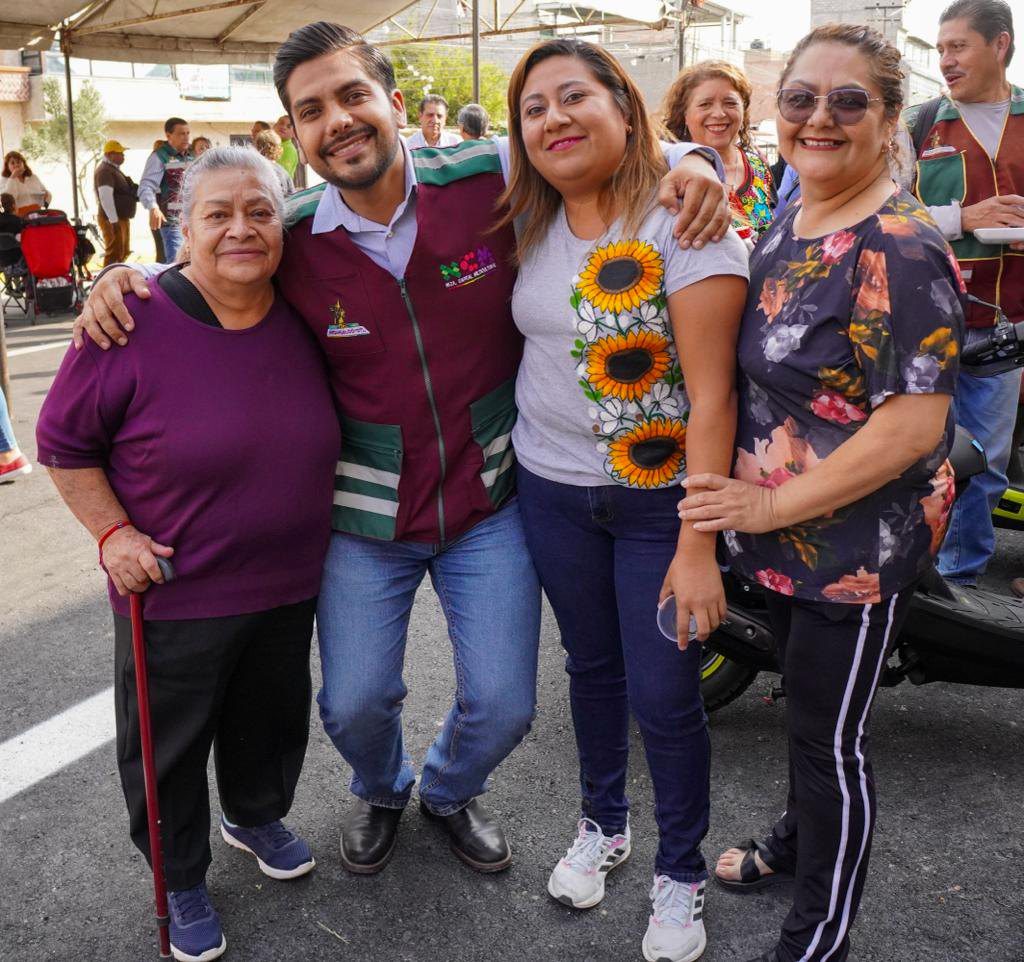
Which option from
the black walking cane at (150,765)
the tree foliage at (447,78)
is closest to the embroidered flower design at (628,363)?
the black walking cane at (150,765)

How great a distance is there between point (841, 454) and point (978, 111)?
114 inches

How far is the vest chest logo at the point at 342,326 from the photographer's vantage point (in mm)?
2490

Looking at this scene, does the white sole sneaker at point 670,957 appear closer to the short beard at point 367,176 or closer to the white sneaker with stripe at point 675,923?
the white sneaker with stripe at point 675,923

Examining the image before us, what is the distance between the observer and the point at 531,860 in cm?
287

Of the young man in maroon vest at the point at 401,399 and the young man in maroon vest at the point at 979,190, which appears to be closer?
the young man in maroon vest at the point at 401,399

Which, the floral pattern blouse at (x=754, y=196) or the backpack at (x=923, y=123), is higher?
the backpack at (x=923, y=123)

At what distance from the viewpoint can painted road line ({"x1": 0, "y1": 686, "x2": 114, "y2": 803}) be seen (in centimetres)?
320

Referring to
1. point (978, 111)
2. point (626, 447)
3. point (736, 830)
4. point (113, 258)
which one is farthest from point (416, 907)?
point (113, 258)

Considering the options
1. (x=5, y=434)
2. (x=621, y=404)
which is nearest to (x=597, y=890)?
(x=621, y=404)

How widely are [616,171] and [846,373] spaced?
732 mm

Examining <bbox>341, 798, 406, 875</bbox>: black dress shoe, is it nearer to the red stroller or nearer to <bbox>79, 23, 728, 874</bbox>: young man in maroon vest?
<bbox>79, 23, 728, 874</bbox>: young man in maroon vest

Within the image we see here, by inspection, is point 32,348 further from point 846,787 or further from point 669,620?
point 846,787

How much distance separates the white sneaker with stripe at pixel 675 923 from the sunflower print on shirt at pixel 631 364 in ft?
3.30

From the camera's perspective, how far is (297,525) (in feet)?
8.06
